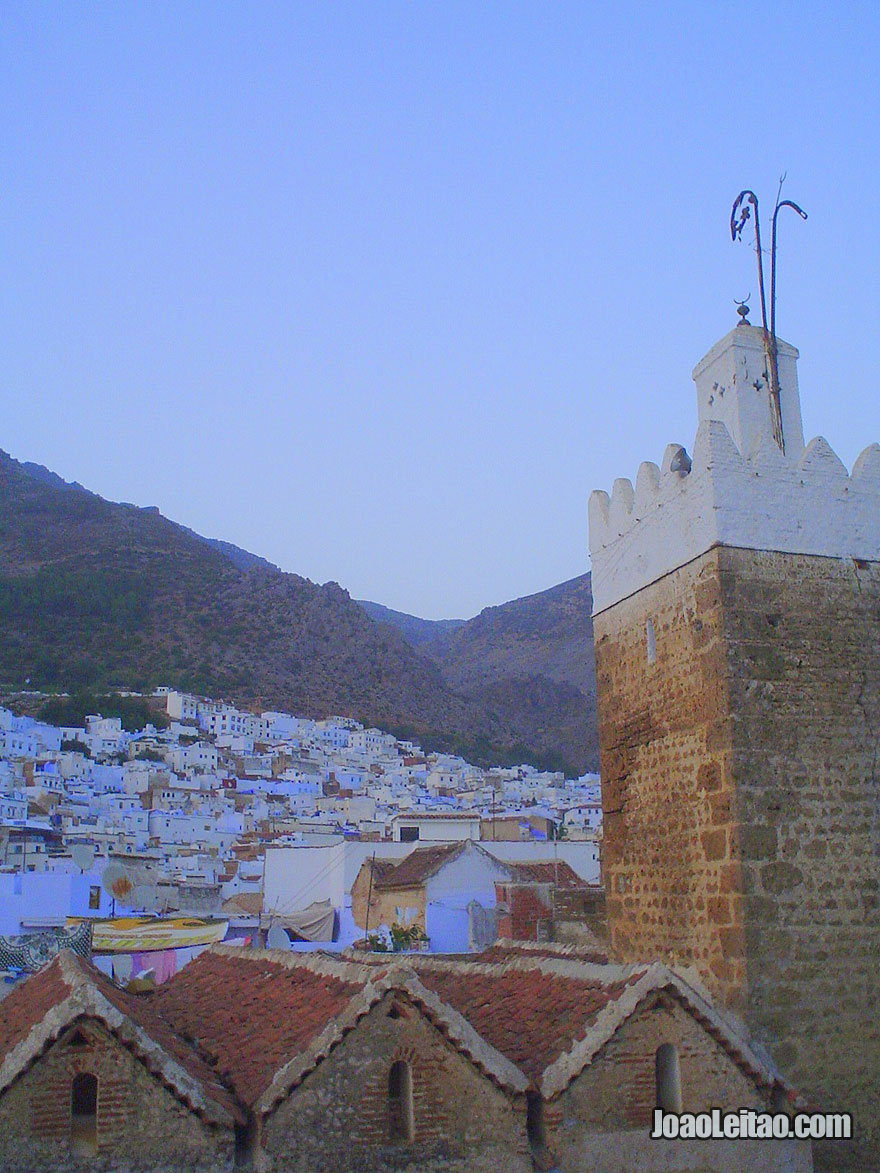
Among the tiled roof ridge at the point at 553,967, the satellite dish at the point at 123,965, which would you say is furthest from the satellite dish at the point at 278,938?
the tiled roof ridge at the point at 553,967

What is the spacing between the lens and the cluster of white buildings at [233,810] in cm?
2847

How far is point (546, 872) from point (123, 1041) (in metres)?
19.7

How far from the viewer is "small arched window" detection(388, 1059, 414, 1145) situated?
698 cm

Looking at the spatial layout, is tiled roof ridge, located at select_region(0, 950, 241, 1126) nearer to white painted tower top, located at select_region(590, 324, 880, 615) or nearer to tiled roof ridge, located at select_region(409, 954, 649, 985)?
tiled roof ridge, located at select_region(409, 954, 649, 985)

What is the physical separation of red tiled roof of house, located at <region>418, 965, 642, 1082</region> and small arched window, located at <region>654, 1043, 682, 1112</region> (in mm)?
472

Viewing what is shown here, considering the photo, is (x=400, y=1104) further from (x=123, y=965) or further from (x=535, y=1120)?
(x=123, y=965)

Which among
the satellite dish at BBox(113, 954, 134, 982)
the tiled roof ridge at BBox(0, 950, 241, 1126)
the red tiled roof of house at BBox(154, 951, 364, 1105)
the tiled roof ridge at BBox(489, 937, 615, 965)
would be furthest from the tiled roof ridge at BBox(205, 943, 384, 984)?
the satellite dish at BBox(113, 954, 134, 982)

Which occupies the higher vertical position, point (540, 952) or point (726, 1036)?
point (540, 952)

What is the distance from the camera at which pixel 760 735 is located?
26.4 ft

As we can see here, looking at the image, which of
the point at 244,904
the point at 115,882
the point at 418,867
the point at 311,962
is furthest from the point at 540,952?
the point at 244,904

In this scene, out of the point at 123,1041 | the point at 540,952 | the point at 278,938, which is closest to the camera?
the point at 123,1041

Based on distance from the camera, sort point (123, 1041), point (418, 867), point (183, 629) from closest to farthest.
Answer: point (123, 1041) < point (418, 867) < point (183, 629)

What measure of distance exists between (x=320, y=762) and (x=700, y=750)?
2992 inches

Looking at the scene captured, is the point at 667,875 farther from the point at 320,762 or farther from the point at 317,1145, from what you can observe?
the point at 320,762
